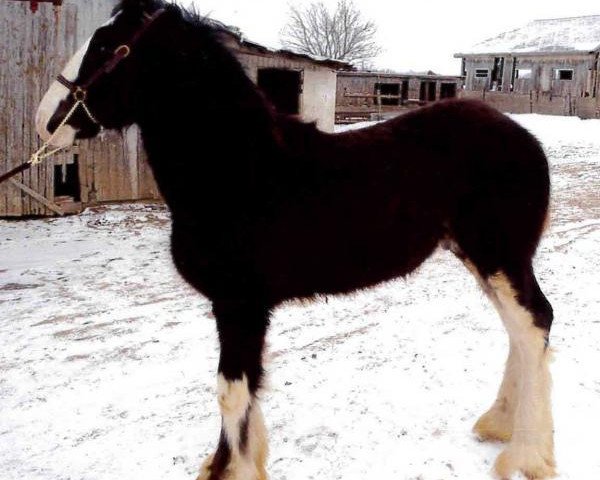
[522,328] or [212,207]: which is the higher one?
[212,207]

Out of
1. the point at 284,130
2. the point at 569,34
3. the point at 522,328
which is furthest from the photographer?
the point at 569,34

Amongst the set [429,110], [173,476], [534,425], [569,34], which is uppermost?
[569,34]

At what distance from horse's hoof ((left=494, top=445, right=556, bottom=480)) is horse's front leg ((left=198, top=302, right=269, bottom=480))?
1.24m

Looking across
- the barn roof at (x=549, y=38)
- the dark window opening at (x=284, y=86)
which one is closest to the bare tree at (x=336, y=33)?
the barn roof at (x=549, y=38)

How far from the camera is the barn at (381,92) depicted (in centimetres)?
2708

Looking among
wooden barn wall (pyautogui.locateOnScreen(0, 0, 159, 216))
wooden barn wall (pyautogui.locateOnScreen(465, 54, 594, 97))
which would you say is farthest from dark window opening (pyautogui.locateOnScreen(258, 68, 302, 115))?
wooden barn wall (pyautogui.locateOnScreen(465, 54, 594, 97))

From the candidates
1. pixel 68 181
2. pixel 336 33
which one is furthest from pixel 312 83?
pixel 336 33

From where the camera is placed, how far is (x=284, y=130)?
294 centimetres

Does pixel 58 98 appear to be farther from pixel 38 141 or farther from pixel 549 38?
pixel 549 38

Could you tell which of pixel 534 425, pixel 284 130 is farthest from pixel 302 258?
pixel 534 425

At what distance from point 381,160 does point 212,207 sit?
3.02 ft

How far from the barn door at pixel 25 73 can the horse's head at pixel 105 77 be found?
756 cm

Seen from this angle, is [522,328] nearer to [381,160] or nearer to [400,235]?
[400,235]

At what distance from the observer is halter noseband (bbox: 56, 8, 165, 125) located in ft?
8.77
